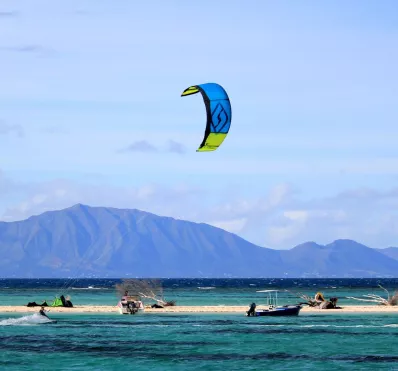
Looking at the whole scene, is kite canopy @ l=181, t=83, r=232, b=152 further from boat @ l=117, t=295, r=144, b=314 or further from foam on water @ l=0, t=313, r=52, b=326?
boat @ l=117, t=295, r=144, b=314

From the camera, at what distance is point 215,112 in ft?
163

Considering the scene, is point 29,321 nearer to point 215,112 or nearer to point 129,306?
point 129,306

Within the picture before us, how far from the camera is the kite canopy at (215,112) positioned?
48713 millimetres

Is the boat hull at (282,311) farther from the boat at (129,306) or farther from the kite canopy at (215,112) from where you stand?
the kite canopy at (215,112)

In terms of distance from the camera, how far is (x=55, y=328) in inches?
2596

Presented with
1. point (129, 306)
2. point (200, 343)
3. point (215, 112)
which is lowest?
point (200, 343)

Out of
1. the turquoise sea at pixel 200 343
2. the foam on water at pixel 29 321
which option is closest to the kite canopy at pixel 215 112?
the turquoise sea at pixel 200 343

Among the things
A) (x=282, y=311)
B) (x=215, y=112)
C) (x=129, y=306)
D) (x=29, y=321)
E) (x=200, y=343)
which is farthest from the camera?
(x=129, y=306)

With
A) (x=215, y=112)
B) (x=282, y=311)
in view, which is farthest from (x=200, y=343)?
(x=282, y=311)

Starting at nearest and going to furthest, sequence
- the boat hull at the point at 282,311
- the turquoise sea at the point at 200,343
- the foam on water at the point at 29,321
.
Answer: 1. the turquoise sea at the point at 200,343
2. the foam on water at the point at 29,321
3. the boat hull at the point at 282,311

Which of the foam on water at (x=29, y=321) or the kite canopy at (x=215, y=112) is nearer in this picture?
the kite canopy at (x=215, y=112)

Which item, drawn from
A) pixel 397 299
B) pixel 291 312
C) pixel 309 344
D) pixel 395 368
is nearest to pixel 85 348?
pixel 309 344

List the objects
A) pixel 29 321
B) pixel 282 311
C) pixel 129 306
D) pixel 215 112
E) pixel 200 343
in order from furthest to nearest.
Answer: pixel 129 306 < pixel 282 311 < pixel 29 321 < pixel 200 343 < pixel 215 112

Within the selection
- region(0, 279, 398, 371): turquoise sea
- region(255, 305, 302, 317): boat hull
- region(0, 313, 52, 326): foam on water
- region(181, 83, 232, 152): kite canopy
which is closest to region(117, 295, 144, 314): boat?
region(0, 279, 398, 371): turquoise sea
